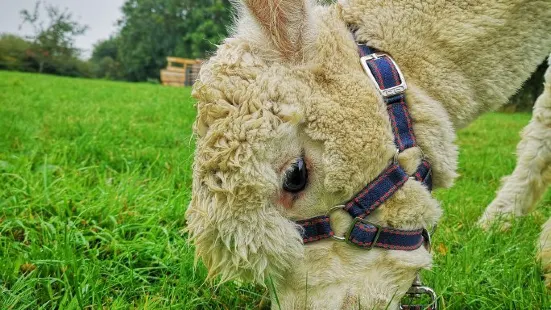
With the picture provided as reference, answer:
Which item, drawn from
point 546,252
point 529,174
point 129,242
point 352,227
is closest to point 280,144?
point 352,227

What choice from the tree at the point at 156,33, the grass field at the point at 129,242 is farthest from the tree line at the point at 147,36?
the grass field at the point at 129,242

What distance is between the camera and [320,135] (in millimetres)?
1613

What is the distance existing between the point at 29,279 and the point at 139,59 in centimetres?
5827

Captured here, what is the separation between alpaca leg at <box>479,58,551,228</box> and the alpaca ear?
233cm

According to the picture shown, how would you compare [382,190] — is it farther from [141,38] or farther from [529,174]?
[141,38]

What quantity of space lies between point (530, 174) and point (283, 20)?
2.67m

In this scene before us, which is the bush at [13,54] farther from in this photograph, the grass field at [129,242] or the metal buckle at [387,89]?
the metal buckle at [387,89]

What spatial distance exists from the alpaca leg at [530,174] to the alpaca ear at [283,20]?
2332mm

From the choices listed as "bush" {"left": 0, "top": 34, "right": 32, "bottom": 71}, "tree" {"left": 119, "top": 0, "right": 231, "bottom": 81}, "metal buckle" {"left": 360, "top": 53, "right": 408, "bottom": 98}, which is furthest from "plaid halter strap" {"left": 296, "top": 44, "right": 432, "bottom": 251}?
"tree" {"left": 119, "top": 0, "right": 231, "bottom": 81}

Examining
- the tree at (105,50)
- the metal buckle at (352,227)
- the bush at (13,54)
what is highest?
the metal buckle at (352,227)

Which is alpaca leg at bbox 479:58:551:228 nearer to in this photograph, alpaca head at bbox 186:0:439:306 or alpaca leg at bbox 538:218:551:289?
alpaca leg at bbox 538:218:551:289

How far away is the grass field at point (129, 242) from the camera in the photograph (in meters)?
2.05

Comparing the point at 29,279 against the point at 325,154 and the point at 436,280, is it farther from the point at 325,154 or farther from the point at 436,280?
the point at 436,280

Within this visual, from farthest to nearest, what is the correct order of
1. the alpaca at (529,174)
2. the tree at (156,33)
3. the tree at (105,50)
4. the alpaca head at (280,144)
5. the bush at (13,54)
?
the tree at (105,50) → the tree at (156,33) → the bush at (13,54) → the alpaca at (529,174) → the alpaca head at (280,144)
